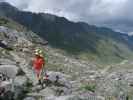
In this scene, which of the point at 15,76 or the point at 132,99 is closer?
the point at 132,99

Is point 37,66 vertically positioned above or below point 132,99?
above

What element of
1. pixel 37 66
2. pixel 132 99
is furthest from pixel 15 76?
pixel 132 99

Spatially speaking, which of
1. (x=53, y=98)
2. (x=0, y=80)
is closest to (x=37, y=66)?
(x=0, y=80)

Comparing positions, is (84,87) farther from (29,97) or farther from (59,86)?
(29,97)

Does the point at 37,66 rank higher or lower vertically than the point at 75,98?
higher

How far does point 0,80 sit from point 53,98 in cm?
450

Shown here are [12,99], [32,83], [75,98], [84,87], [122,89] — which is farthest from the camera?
[84,87]

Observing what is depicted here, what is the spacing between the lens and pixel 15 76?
2908cm

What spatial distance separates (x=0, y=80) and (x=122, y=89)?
9.22 m

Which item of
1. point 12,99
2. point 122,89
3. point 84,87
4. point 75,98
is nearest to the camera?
point 75,98

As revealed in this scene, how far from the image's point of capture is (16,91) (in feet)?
81.1

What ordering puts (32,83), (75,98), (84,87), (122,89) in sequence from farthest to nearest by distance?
(84,87)
(32,83)
(122,89)
(75,98)

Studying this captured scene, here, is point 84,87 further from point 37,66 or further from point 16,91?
point 16,91

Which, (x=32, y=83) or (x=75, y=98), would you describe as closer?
(x=75, y=98)
